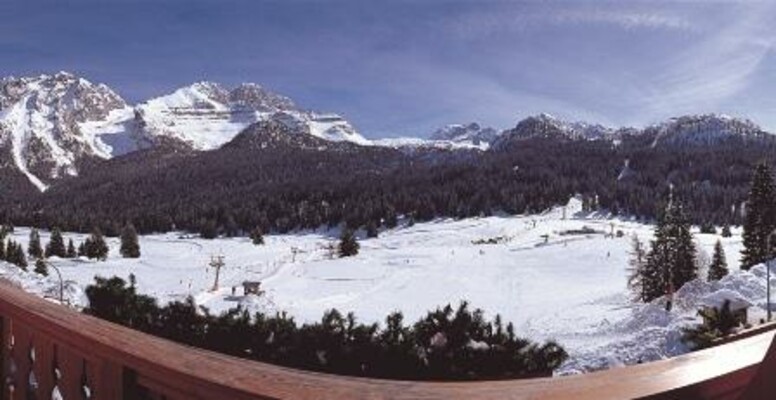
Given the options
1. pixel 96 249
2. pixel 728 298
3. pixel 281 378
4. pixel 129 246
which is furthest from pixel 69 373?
pixel 129 246

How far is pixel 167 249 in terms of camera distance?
5551 inches

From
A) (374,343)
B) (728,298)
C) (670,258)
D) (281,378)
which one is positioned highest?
(281,378)

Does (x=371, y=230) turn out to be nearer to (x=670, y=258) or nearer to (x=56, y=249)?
(x=56, y=249)

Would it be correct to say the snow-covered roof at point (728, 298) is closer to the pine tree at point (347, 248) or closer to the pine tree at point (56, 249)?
the pine tree at point (347, 248)

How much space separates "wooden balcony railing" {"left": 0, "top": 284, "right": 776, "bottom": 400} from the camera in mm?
Result: 1950

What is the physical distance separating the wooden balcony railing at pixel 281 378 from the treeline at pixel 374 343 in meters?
19.1

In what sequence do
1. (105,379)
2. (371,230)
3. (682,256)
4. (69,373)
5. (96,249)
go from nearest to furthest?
(105,379)
(69,373)
(682,256)
(96,249)
(371,230)

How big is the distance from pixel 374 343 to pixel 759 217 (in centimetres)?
5158

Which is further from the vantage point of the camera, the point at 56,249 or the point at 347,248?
the point at 347,248

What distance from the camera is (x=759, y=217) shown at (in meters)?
68.8

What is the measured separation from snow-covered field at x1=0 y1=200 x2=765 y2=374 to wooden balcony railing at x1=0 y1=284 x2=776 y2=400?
29.8 meters

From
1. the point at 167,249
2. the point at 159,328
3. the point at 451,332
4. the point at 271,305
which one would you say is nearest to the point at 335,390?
the point at 451,332

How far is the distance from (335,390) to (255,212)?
19945cm

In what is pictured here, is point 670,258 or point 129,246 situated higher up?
point 670,258
